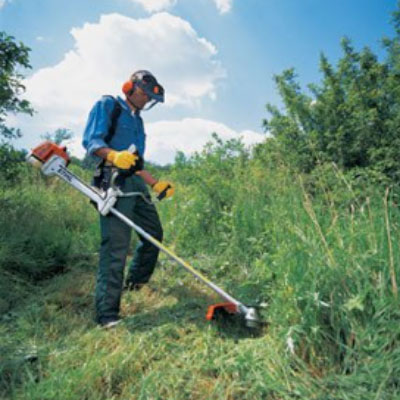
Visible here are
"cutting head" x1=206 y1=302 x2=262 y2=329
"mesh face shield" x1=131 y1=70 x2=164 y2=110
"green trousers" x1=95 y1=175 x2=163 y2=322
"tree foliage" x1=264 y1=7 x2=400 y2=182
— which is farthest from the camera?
"tree foliage" x1=264 y1=7 x2=400 y2=182

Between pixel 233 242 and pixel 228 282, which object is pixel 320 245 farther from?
pixel 233 242

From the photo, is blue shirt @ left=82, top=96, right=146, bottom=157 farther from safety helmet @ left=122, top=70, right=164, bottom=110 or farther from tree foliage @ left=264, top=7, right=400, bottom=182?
tree foliage @ left=264, top=7, right=400, bottom=182

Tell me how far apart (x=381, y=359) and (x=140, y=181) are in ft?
7.96

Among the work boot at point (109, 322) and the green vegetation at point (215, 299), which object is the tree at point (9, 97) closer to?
the green vegetation at point (215, 299)

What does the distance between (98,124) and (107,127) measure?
0.07 metres

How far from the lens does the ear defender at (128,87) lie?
11.0 feet

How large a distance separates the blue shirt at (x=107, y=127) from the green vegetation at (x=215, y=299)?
1.36 metres

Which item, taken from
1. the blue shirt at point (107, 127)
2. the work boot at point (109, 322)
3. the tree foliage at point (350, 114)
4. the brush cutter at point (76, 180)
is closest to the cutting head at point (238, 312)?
the brush cutter at point (76, 180)

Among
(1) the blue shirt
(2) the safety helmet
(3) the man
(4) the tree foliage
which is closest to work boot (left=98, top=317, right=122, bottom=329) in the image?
(3) the man

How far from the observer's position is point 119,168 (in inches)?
121

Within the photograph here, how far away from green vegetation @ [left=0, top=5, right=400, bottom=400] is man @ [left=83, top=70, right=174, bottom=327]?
30 centimetres

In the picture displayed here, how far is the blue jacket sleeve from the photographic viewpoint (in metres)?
3.07

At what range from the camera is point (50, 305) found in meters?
3.27

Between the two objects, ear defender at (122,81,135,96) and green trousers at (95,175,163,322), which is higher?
ear defender at (122,81,135,96)
